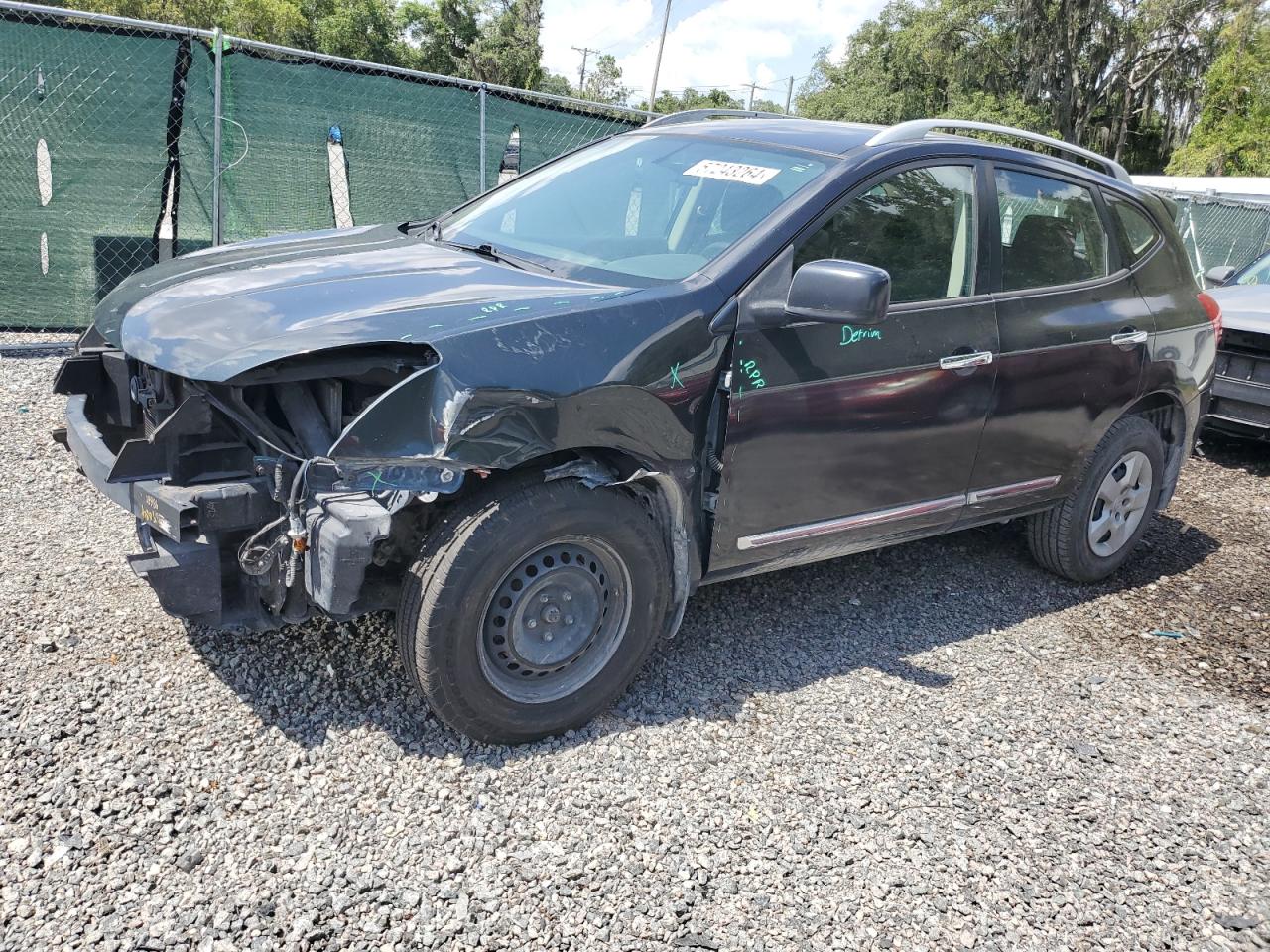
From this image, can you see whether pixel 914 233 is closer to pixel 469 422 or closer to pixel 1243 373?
pixel 469 422

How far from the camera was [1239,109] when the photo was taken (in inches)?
1328

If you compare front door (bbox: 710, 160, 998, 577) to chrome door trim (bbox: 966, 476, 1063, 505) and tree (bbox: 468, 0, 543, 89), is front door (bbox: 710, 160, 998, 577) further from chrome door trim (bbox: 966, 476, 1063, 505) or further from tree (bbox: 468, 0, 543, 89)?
tree (bbox: 468, 0, 543, 89)

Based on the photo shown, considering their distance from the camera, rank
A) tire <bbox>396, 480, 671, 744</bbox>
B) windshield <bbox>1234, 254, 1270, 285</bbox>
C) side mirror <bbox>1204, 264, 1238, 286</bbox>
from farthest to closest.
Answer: windshield <bbox>1234, 254, 1270, 285</bbox>
side mirror <bbox>1204, 264, 1238, 286</bbox>
tire <bbox>396, 480, 671, 744</bbox>

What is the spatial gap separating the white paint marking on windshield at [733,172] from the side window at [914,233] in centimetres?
33

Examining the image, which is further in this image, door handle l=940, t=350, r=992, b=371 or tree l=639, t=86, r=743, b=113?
tree l=639, t=86, r=743, b=113

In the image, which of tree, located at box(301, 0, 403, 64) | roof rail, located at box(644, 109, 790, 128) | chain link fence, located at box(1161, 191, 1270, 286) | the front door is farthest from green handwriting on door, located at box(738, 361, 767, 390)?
tree, located at box(301, 0, 403, 64)

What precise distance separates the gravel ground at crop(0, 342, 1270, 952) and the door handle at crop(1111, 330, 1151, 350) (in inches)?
53.0

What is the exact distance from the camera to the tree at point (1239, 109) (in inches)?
1273

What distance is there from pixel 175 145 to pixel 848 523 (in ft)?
19.8

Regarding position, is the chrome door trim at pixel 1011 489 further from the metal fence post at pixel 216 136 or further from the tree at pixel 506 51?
the tree at pixel 506 51

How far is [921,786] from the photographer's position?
10.7 ft

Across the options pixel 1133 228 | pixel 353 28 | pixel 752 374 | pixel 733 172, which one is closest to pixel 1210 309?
pixel 1133 228

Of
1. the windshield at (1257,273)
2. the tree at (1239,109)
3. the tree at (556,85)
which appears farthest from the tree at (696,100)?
the windshield at (1257,273)

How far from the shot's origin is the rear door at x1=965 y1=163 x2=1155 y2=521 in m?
4.11
